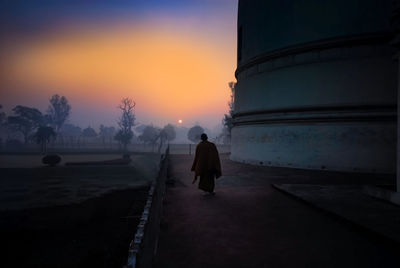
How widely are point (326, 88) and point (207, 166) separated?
709 centimetres

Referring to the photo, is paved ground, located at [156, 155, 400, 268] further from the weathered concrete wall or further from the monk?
the weathered concrete wall

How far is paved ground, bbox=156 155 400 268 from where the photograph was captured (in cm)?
300

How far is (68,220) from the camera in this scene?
10312mm

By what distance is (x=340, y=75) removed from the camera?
10180mm

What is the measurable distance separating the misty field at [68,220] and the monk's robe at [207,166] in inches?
126

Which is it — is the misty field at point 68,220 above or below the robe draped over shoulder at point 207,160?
below

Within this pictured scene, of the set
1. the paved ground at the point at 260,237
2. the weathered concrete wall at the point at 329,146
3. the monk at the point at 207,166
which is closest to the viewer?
the paved ground at the point at 260,237

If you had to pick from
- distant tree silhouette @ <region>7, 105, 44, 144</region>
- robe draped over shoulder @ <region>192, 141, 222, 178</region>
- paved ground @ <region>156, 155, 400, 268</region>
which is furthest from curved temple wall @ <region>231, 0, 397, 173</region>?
distant tree silhouette @ <region>7, 105, 44, 144</region>

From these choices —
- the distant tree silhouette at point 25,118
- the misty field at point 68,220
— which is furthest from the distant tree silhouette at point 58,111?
the misty field at point 68,220

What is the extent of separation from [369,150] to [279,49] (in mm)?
5824

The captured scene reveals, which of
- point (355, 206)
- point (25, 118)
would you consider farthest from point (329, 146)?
point (25, 118)

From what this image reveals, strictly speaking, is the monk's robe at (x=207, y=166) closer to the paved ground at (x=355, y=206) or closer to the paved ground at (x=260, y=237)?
the paved ground at (x=260, y=237)

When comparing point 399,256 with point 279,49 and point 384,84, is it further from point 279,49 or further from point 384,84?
point 279,49

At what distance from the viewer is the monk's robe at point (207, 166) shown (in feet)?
20.6
